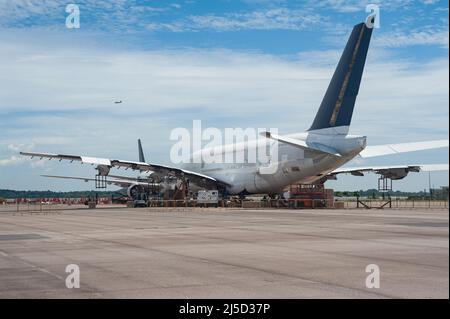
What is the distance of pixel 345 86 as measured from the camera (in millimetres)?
45812

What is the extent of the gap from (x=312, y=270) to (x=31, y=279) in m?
4.84

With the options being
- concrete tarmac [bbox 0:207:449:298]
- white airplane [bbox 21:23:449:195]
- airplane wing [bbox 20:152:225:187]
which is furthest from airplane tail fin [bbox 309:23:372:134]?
concrete tarmac [bbox 0:207:449:298]

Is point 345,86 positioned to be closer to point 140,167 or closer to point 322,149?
point 322,149

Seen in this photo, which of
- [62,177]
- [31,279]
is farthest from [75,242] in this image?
[62,177]

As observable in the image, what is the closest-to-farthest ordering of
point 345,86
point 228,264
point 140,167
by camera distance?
point 228,264 < point 345,86 < point 140,167

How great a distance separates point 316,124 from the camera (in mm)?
48062

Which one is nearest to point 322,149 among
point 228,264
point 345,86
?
point 345,86

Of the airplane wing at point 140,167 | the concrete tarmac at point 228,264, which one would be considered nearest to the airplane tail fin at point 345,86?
the airplane wing at point 140,167

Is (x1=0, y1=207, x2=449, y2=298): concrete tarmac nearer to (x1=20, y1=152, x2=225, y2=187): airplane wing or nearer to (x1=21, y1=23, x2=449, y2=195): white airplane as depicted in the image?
(x1=21, y1=23, x2=449, y2=195): white airplane

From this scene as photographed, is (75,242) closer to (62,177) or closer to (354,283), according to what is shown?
(354,283)

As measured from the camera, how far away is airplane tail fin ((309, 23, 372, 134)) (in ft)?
146

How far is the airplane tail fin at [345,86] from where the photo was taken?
44.5 metres

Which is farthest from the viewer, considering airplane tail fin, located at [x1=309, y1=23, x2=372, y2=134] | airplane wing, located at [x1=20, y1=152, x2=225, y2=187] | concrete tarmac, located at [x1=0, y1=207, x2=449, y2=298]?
airplane wing, located at [x1=20, y1=152, x2=225, y2=187]
